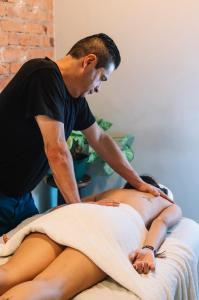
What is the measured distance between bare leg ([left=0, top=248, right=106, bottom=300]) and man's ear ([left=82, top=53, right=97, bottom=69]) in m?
0.79

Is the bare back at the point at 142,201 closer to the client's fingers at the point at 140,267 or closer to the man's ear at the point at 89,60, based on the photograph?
the client's fingers at the point at 140,267

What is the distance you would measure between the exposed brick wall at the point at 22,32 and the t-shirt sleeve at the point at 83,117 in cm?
64

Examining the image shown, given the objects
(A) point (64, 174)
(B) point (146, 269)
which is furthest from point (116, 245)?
(A) point (64, 174)

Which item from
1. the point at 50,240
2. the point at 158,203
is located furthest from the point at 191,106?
the point at 50,240

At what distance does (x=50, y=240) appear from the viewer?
50.8 inches

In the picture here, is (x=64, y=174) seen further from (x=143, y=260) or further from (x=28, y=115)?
(x=143, y=260)

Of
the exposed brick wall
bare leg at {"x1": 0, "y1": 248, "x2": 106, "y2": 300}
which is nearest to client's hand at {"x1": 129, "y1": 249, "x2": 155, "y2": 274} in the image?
bare leg at {"x1": 0, "y1": 248, "x2": 106, "y2": 300}

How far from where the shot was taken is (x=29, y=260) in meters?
1.22

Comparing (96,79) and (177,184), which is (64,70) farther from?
(177,184)

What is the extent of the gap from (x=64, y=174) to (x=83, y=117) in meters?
0.42

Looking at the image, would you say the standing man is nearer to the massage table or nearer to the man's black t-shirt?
the man's black t-shirt

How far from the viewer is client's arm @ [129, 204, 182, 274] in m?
1.27

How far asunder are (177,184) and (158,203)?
710 mm

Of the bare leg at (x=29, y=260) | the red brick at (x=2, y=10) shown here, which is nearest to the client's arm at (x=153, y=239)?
the bare leg at (x=29, y=260)
